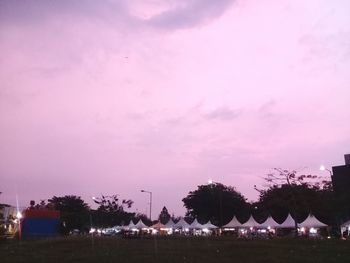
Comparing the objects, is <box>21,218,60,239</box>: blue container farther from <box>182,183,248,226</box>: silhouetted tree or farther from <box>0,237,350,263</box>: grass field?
<box>182,183,248,226</box>: silhouetted tree

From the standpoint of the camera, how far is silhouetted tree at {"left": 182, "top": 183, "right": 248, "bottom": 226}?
132375 millimetres

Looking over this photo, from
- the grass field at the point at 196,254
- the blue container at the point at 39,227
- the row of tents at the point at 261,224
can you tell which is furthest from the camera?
the row of tents at the point at 261,224

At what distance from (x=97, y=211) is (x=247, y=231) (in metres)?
83.2

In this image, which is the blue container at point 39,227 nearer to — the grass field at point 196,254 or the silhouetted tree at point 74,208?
the grass field at point 196,254

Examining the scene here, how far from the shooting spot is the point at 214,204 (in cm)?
13375

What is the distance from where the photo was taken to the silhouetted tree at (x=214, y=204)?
132375 mm

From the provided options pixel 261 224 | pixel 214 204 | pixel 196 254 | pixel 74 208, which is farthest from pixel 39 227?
pixel 74 208

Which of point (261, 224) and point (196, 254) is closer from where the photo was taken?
point (196, 254)

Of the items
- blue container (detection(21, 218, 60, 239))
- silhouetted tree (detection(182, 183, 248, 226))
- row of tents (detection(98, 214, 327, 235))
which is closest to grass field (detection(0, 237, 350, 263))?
blue container (detection(21, 218, 60, 239))

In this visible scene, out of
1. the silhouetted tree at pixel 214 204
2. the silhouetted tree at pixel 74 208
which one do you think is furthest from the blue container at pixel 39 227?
the silhouetted tree at pixel 214 204

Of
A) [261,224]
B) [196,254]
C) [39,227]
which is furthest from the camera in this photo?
[261,224]

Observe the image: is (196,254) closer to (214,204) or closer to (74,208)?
(214,204)

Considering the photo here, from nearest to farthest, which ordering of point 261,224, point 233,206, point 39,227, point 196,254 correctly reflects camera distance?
point 196,254, point 39,227, point 261,224, point 233,206

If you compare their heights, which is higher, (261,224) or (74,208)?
(74,208)
